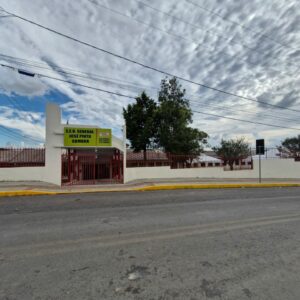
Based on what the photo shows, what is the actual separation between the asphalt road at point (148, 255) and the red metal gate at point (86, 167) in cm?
966

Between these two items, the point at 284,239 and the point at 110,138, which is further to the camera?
the point at 110,138

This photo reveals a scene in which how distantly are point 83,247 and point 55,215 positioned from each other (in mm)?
3338

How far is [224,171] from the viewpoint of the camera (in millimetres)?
22609

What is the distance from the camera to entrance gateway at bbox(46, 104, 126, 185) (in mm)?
16375

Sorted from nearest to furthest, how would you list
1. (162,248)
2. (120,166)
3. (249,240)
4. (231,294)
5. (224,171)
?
(231,294) < (162,248) < (249,240) < (120,166) < (224,171)

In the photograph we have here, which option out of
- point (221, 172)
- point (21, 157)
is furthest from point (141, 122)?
point (21, 157)

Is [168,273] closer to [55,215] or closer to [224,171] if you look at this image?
[55,215]

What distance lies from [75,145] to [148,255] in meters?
13.6

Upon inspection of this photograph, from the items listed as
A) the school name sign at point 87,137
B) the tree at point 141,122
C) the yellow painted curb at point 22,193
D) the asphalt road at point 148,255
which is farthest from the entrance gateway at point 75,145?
the tree at point 141,122

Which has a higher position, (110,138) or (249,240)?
(110,138)

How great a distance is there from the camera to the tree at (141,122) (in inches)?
1210

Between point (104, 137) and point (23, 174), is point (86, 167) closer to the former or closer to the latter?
point (104, 137)

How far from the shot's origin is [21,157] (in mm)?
15477

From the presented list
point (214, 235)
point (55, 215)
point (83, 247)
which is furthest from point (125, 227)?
point (55, 215)
